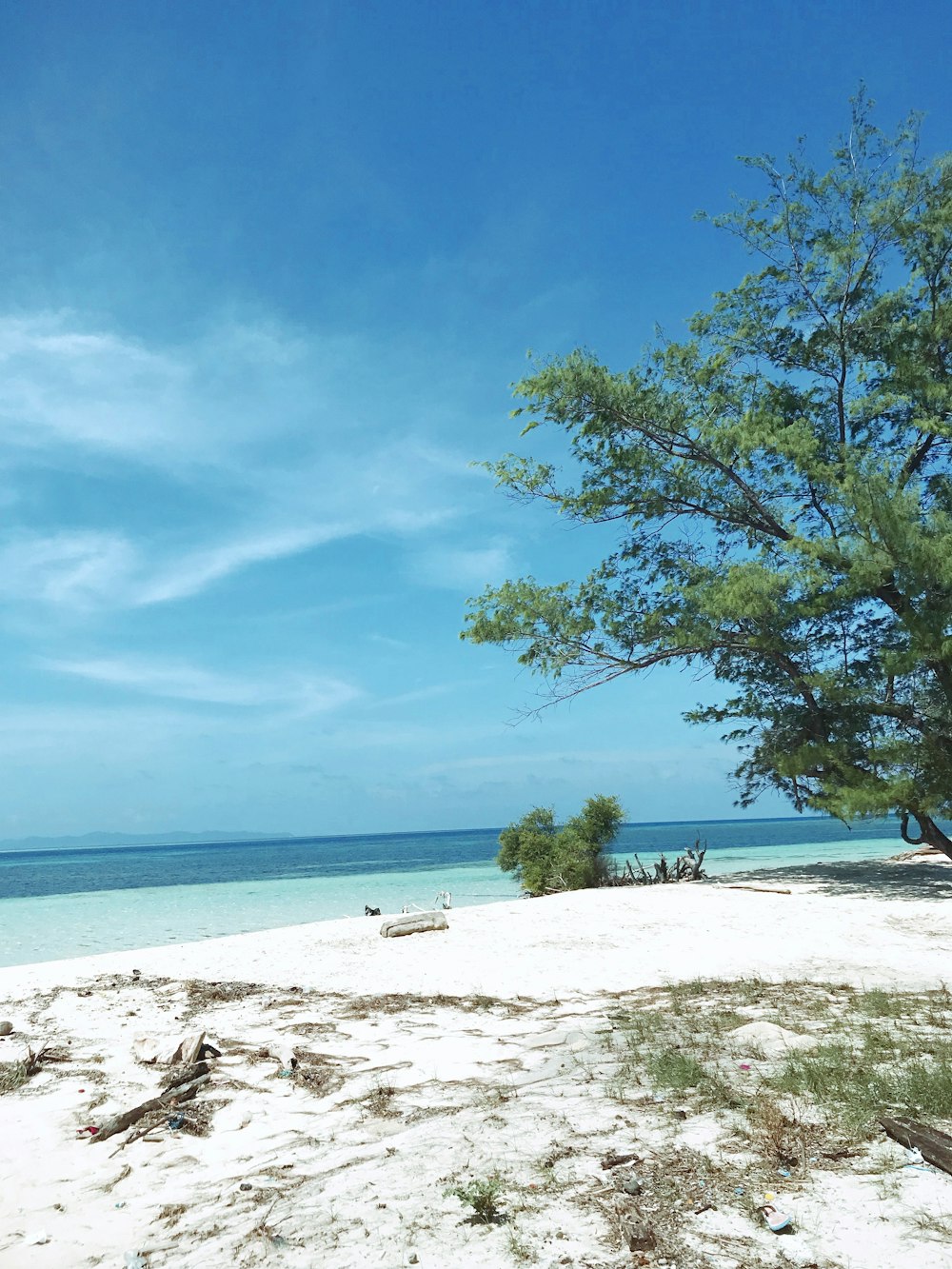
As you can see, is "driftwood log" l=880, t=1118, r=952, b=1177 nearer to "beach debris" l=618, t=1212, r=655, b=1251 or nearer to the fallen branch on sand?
"beach debris" l=618, t=1212, r=655, b=1251

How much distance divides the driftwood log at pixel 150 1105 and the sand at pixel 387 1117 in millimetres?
114

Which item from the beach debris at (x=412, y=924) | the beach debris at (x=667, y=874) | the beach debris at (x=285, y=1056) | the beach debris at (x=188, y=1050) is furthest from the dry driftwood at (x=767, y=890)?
the beach debris at (x=188, y=1050)

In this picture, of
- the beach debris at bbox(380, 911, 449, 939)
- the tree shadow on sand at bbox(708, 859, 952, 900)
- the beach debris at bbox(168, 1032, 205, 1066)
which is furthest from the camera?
the tree shadow on sand at bbox(708, 859, 952, 900)

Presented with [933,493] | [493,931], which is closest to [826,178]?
[933,493]

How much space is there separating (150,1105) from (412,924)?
29.4 ft

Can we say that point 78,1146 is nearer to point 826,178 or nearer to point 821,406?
point 821,406

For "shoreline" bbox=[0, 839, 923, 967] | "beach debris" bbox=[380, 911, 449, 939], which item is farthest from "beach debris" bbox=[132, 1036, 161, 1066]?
"shoreline" bbox=[0, 839, 923, 967]

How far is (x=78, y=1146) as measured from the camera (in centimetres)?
510

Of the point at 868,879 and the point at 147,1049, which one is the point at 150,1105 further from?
the point at 868,879

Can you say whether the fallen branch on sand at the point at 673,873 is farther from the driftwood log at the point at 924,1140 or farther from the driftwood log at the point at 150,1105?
the driftwood log at the point at 924,1140

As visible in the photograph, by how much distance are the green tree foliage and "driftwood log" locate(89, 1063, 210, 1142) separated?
1643 centimetres

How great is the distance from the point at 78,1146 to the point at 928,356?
19.0 m

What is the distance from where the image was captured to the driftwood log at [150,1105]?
5.24m

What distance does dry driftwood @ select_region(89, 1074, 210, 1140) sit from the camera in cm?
524
